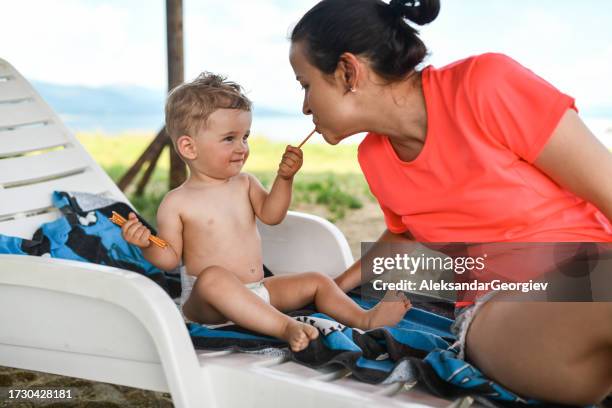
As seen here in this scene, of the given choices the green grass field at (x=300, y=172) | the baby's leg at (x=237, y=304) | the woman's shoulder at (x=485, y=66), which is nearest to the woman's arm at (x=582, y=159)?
the woman's shoulder at (x=485, y=66)

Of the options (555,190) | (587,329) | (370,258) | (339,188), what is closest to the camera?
(587,329)

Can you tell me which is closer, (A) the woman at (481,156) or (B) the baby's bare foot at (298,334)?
(A) the woman at (481,156)

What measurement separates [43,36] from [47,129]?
7850 millimetres

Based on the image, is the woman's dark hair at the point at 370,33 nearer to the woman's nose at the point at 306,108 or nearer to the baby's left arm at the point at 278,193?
the woman's nose at the point at 306,108

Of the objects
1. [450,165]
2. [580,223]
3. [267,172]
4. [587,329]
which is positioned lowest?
[267,172]

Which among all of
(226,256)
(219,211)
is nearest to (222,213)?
(219,211)

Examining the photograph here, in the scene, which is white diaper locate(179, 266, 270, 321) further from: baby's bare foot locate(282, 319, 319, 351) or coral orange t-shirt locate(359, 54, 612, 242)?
coral orange t-shirt locate(359, 54, 612, 242)

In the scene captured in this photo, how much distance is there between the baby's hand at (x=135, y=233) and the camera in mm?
1882

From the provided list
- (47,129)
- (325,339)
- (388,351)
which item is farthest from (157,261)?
(47,129)

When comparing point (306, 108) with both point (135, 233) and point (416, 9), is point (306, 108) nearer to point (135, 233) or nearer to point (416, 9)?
point (416, 9)

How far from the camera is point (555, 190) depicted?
61.2 inches

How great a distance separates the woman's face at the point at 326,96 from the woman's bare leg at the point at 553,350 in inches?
21.8

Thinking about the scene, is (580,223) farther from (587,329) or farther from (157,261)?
(157,261)

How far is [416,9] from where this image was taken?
162 centimetres
